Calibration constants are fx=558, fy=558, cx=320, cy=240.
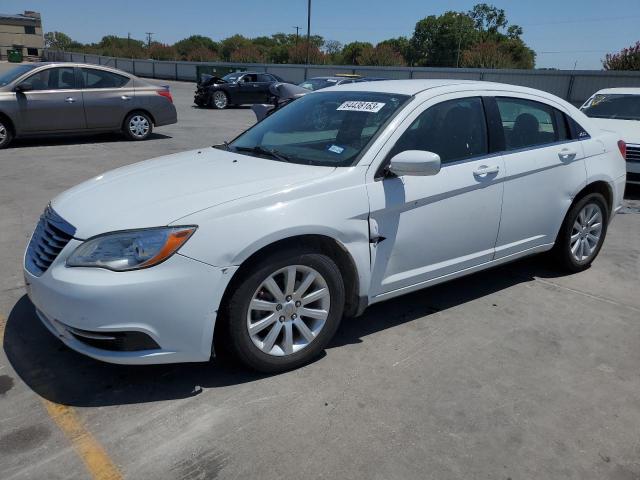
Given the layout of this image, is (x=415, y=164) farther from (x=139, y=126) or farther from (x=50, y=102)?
(x=139, y=126)

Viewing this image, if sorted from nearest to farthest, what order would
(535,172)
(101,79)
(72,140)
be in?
(535,172), (101,79), (72,140)

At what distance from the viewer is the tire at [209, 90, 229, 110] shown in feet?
70.0

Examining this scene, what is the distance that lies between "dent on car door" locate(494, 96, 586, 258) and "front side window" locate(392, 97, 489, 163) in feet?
0.75

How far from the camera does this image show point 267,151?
3.82 meters

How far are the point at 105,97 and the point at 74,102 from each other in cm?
64

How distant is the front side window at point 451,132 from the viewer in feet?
11.9

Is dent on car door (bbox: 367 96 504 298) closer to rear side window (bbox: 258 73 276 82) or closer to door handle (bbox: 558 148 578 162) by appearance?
door handle (bbox: 558 148 578 162)

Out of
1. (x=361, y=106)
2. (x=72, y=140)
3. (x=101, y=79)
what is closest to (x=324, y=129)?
(x=361, y=106)

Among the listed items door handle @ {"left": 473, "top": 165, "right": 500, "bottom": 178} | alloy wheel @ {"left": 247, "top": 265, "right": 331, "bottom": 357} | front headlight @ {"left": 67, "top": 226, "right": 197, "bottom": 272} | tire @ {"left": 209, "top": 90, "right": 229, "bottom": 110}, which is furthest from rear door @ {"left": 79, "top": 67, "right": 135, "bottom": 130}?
tire @ {"left": 209, "top": 90, "right": 229, "bottom": 110}

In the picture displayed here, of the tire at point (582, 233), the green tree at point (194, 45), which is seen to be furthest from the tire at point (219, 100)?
the green tree at point (194, 45)

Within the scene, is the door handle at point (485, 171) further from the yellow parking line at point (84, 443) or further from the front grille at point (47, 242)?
the yellow parking line at point (84, 443)

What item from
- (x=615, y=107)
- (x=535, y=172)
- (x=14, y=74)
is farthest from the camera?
(x=14, y=74)

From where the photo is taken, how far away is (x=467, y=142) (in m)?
3.93

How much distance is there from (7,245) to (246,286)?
3459 mm
